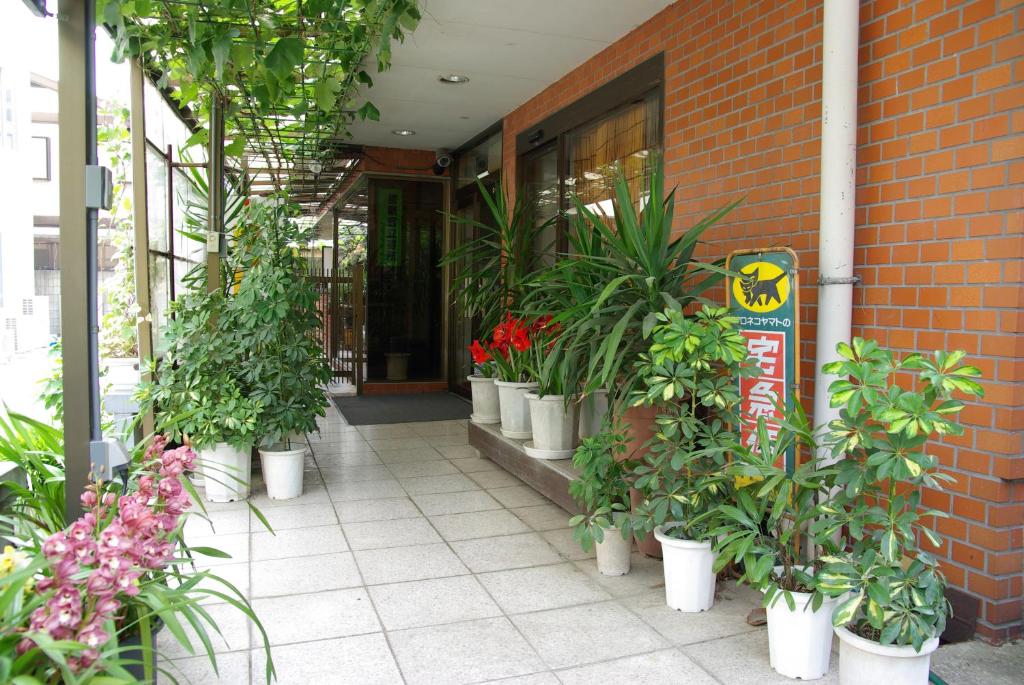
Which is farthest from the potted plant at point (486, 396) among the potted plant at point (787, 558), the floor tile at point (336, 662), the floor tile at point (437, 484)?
the potted plant at point (787, 558)

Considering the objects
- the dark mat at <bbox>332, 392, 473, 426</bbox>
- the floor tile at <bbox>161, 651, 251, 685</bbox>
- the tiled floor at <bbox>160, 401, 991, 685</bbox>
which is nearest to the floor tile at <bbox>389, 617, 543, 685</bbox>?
the tiled floor at <bbox>160, 401, 991, 685</bbox>

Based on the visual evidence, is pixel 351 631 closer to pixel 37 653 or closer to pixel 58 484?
pixel 58 484

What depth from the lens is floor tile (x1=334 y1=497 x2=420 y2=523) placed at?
152 inches

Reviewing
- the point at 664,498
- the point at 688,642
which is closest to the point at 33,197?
the point at 664,498

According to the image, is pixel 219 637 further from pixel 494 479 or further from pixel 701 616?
pixel 494 479

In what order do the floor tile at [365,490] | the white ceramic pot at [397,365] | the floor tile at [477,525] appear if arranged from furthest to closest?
the white ceramic pot at [397,365] < the floor tile at [365,490] < the floor tile at [477,525]

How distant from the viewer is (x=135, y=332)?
449cm

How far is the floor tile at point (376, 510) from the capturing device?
152 inches

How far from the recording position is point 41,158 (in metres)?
2.83

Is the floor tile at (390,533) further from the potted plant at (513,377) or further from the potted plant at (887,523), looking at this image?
the potted plant at (887,523)

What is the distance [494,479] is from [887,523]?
9.62 feet

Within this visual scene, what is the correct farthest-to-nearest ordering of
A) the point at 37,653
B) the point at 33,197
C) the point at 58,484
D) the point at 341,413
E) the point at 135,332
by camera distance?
the point at 341,413 < the point at 135,332 < the point at 33,197 < the point at 58,484 < the point at 37,653

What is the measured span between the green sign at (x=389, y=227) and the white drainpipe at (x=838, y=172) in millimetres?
6250

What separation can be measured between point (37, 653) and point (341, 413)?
5854 millimetres
